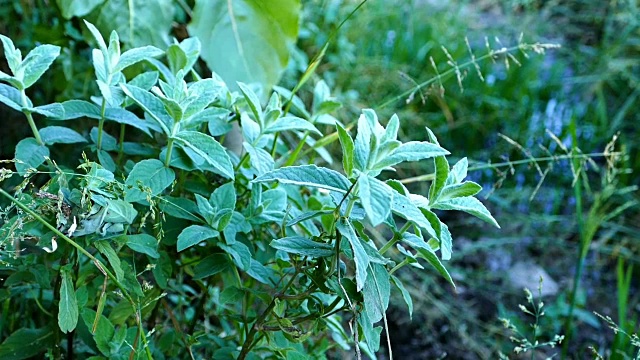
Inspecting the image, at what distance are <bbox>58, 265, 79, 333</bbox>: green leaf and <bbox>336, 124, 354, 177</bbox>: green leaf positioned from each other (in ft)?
0.96

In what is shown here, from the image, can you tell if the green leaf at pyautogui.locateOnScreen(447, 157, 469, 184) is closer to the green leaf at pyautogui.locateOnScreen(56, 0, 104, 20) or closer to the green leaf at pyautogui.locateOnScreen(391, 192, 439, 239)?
the green leaf at pyautogui.locateOnScreen(391, 192, 439, 239)

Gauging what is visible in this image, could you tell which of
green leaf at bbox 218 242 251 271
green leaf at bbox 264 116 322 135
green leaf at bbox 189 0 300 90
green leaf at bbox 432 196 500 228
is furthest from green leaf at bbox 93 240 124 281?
green leaf at bbox 189 0 300 90

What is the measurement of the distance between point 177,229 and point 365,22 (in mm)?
1510

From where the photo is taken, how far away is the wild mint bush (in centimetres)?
65

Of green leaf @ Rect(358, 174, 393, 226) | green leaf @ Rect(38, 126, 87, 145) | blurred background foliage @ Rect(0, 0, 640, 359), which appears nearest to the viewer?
green leaf @ Rect(358, 174, 393, 226)

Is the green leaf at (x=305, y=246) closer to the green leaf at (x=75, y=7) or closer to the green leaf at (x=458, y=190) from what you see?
the green leaf at (x=458, y=190)

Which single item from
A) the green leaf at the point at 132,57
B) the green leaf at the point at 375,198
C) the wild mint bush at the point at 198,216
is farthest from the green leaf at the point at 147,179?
the green leaf at the point at 375,198

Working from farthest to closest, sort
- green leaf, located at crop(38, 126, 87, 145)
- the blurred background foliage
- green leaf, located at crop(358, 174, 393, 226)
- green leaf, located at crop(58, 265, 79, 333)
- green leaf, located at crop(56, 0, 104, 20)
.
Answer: the blurred background foliage < green leaf, located at crop(56, 0, 104, 20) < green leaf, located at crop(38, 126, 87, 145) < green leaf, located at crop(58, 265, 79, 333) < green leaf, located at crop(358, 174, 393, 226)

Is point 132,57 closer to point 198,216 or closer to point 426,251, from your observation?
point 198,216

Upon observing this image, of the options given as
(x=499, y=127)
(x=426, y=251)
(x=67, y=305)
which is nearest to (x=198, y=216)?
(x=67, y=305)

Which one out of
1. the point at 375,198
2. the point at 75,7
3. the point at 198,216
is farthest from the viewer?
the point at 75,7

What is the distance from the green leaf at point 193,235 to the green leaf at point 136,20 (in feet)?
1.92

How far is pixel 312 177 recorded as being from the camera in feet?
2.09

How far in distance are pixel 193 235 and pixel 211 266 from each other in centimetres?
8
